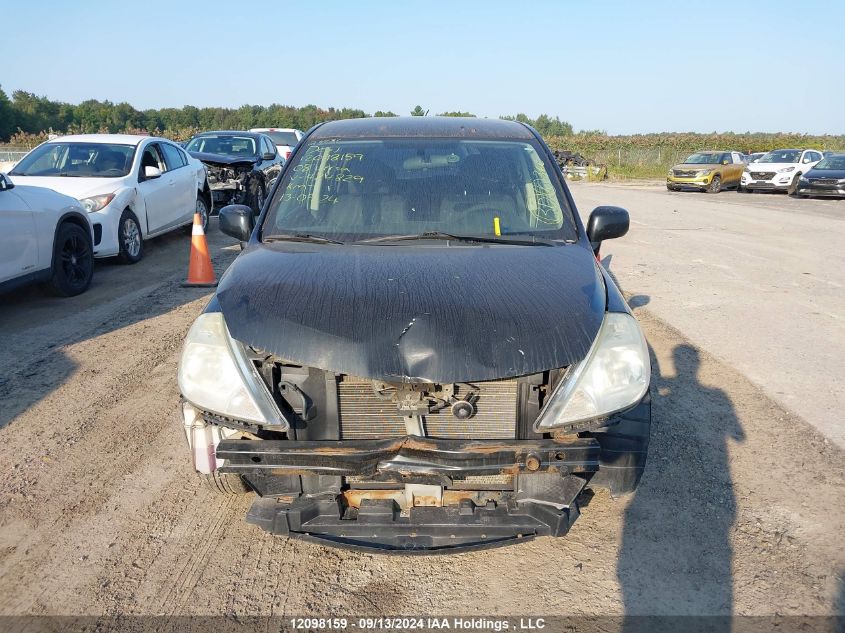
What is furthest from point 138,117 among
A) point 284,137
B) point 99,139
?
point 99,139

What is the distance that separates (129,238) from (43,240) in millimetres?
2486

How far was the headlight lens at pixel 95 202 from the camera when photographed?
8.47 meters

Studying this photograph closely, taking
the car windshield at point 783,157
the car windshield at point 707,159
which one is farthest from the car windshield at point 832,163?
the car windshield at point 707,159

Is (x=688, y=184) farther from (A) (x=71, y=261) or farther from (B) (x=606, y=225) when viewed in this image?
(B) (x=606, y=225)

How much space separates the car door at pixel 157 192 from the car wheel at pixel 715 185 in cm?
2185

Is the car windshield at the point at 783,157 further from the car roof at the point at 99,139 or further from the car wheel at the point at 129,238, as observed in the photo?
the car wheel at the point at 129,238

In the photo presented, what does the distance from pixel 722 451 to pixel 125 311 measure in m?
5.58

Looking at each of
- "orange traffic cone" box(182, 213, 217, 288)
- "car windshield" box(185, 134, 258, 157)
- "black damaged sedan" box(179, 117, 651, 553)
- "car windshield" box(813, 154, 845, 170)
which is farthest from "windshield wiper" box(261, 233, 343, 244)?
"car windshield" box(813, 154, 845, 170)

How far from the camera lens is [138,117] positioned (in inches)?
3081

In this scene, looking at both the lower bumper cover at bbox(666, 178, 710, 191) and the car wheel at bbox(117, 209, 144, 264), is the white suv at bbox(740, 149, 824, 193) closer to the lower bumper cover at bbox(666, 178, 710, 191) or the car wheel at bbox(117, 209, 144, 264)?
the lower bumper cover at bbox(666, 178, 710, 191)

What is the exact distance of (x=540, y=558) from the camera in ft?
9.84

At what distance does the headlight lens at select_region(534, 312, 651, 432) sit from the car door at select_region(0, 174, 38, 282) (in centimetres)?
561

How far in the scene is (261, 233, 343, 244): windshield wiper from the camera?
3430mm

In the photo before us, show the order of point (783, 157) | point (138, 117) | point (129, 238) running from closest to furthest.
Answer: point (129, 238) → point (783, 157) → point (138, 117)
